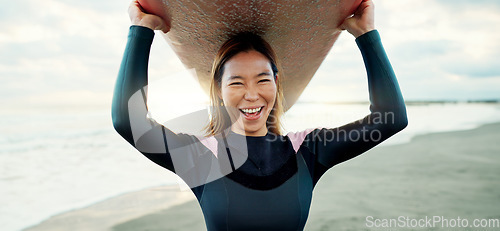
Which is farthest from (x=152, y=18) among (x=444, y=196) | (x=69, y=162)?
(x=69, y=162)

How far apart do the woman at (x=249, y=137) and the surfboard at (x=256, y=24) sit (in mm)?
56

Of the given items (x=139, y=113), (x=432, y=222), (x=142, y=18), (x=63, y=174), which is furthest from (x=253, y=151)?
(x=63, y=174)

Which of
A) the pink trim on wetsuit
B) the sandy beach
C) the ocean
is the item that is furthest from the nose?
the ocean

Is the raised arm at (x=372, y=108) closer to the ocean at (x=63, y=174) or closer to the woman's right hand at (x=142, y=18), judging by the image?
the woman's right hand at (x=142, y=18)

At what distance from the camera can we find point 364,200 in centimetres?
370

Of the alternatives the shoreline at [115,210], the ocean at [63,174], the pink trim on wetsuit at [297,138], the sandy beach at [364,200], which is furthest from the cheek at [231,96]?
the ocean at [63,174]

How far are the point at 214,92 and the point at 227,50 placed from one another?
0.66 ft

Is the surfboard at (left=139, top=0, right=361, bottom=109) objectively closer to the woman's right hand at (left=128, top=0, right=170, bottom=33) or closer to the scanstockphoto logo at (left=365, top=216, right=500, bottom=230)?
the woman's right hand at (left=128, top=0, right=170, bottom=33)

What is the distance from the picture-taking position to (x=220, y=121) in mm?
1314

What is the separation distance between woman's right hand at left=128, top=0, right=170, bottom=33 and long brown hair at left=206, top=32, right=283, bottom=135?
245 mm

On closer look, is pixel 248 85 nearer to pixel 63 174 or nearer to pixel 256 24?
pixel 256 24

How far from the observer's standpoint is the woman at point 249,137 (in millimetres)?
1062

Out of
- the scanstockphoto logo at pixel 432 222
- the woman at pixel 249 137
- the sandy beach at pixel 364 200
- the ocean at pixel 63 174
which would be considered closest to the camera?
the woman at pixel 249 137

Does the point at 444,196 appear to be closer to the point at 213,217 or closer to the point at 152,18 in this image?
the point at 213,217
